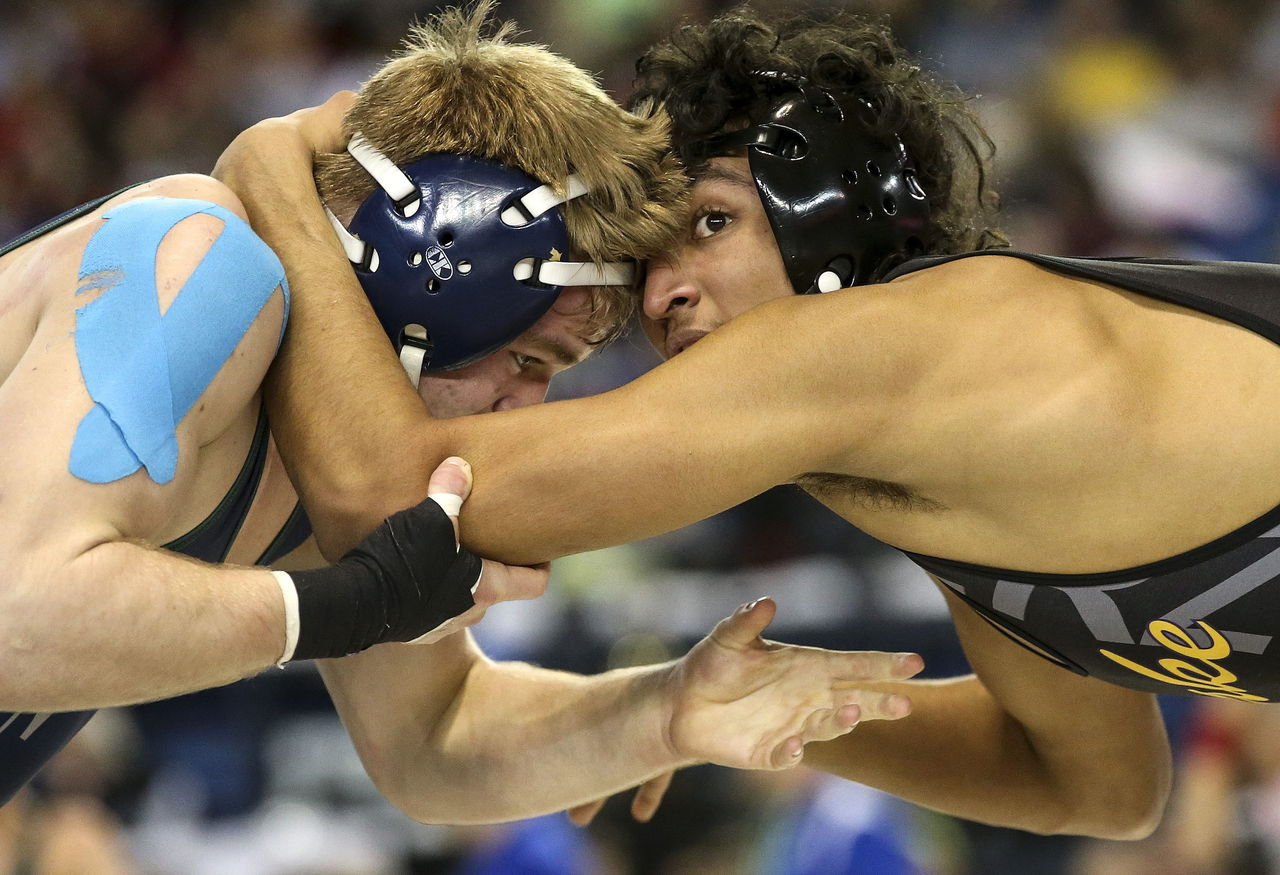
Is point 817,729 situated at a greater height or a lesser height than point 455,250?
lesser

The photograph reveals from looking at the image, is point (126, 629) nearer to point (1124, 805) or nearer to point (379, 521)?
point (379, 521)

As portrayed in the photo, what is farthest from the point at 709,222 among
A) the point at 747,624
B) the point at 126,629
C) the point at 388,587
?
the point at 126,629

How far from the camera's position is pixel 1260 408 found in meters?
2.46

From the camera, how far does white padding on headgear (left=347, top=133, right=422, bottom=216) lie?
9.08 feet

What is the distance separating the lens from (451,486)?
2402 mm

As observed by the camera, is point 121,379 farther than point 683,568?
No

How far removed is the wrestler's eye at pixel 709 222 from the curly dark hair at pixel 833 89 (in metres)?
0.11

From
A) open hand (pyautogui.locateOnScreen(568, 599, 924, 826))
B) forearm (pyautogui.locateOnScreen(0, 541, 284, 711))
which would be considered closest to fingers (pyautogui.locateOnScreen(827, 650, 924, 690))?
open hand (pyautogui.locateOnScreen(568, 599, 924, 826))

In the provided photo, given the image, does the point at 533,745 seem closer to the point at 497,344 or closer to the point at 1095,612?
the point at 497,344

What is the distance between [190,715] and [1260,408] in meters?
4.69

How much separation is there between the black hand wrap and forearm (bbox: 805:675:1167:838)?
1.40 metres

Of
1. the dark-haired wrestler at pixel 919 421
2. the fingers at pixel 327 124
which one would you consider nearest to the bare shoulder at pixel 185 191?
the dark-haired wrestler at pixel 919 421

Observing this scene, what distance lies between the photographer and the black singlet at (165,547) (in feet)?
8.75

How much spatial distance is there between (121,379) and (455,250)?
75 centimetres
